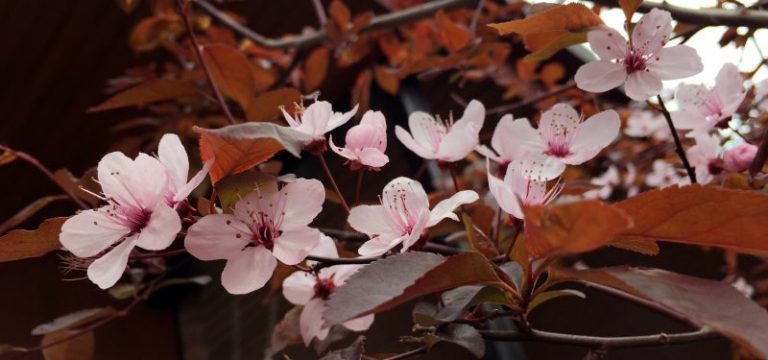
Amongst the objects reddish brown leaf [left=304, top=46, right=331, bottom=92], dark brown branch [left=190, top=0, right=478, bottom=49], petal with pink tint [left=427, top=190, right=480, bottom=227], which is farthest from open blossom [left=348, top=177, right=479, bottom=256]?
reddish brown leaf [left=304, top=46, right=331, bottom=92]

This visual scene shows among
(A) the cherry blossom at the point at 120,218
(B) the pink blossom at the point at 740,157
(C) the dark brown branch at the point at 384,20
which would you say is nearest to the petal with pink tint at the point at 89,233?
(A) the cherry blossom at the point at 120,218

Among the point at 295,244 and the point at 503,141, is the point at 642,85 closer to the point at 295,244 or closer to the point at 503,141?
the point at 503,141

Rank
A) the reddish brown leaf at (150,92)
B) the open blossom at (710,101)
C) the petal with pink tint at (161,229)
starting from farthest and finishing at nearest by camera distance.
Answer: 1. the reddish brown leaf at (150,92)
2. the open blossom at (710,101)
3. the petal with pink tint at (161,229)

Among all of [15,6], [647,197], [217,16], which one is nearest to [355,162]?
[647,197]

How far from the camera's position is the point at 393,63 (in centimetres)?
145

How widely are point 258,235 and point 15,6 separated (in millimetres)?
1301

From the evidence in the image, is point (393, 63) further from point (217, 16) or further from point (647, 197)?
point (647, 197)

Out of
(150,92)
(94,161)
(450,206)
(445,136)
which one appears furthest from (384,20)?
(94,161)

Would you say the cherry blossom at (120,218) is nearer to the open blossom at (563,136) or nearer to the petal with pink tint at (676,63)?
the open blossom at (563,136)

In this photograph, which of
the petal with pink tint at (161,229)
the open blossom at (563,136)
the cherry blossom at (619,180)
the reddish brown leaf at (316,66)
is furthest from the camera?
the cherry blossom at (619,180)

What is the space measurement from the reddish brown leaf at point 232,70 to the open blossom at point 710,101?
0.48 m

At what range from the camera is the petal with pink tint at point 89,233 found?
36cm

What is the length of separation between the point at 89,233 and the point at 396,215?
0.20 m

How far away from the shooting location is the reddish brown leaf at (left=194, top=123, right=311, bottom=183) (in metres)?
0.31
